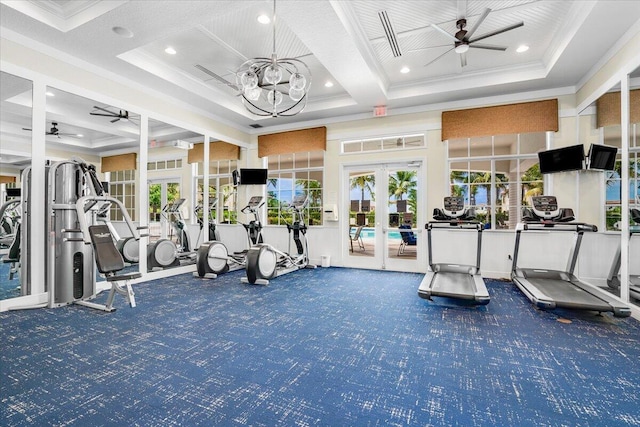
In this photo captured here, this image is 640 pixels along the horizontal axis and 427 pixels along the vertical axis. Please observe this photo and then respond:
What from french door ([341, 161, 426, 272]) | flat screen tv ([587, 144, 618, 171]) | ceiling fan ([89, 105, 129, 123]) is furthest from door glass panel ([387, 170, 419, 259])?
ceiling fan ([89, 105, 129, 123])

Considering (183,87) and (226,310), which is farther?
(183,87)

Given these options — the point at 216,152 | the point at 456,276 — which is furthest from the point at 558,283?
the point at 216,152

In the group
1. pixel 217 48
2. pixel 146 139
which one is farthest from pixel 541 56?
pixel 146 139

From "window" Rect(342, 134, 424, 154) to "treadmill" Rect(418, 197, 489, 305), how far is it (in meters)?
1.63

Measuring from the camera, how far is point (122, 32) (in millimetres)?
3795

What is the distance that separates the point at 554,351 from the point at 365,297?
87.5 inches

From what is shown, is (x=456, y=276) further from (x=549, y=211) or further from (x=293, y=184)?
(x=293, y=184)

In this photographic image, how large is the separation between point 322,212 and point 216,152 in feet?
9.16

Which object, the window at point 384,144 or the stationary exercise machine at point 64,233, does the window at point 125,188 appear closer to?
the stationary exercise machine at point 64,233

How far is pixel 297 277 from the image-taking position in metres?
5.80

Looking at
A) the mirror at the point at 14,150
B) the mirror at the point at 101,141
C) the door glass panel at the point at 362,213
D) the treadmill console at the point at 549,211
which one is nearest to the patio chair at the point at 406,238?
the door glass panel at the point at 362,213

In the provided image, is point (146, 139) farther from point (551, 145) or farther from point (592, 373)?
point (551, 145)

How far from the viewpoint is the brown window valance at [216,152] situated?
661 centimetres

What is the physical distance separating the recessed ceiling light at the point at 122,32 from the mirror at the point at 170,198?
1.80m
